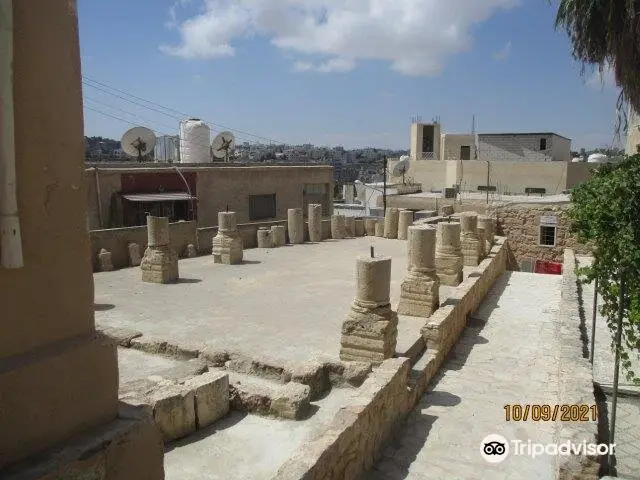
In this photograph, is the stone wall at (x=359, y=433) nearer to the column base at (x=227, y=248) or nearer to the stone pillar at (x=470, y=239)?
the stone pillar at (x=470, y=239)

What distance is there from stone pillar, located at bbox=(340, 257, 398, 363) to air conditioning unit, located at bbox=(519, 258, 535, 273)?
15.1 meters

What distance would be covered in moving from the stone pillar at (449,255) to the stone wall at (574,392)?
323cm

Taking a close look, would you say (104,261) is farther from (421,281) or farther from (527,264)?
(527,264)

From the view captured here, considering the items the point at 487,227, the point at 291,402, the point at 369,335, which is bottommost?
the point at 291,402

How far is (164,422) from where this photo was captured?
5.84 m

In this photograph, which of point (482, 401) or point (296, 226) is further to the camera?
point (296, 226)

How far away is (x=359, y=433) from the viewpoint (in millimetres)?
5484

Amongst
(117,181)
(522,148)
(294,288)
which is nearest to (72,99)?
(294,288)

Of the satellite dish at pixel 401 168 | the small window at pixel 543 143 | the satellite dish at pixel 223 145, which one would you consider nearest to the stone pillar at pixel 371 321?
the satellite dish at pixel 223 145

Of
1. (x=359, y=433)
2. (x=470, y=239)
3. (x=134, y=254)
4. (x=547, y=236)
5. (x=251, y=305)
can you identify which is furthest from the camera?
(x=547, y=236)

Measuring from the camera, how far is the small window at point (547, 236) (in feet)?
69.1

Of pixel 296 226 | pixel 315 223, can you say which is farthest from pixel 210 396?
pixel 315 223

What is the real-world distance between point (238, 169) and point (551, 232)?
1322 cm

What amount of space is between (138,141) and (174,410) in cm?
1888
